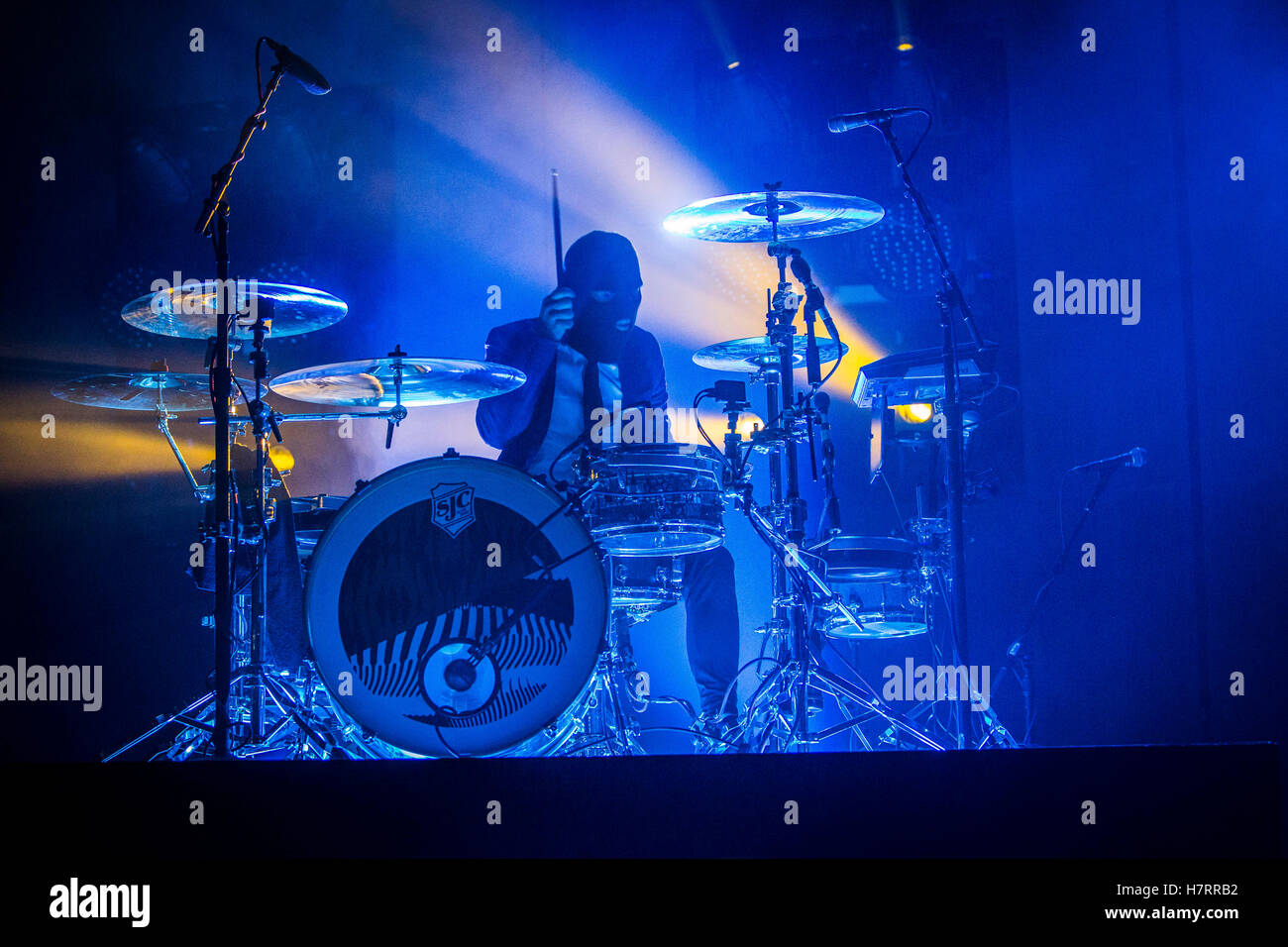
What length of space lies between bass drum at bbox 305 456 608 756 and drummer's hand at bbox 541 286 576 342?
2.99ft

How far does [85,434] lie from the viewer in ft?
15.7

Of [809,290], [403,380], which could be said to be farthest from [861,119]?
[403,380]

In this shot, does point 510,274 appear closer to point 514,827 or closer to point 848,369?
point 848,369

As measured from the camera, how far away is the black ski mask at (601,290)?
4148 millimetres

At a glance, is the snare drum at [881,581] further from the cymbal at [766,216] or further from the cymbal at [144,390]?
the cymbal at [144,390]

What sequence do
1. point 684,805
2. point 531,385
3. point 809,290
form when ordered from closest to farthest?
point 684,805 < point 809,290 < point 531,385

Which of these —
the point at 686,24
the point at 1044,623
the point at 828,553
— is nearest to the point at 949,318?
the point at 828,553

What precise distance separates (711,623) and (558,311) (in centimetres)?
129

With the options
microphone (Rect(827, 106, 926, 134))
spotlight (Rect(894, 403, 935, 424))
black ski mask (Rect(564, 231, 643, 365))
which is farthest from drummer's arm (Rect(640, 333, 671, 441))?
microphone (Rect(827, 106, 926, 134))

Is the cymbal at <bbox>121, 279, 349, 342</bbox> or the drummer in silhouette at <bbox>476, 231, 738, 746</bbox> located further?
the drummer in silhouette at <bbox>476, 231, 738, 746</bbox>

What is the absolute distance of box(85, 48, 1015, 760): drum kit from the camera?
2.96 m

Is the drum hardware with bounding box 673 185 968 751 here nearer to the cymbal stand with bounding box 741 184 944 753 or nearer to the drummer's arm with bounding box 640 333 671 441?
the cymbal stand with bounding box 741 184 944 753

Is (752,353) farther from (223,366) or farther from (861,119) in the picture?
(223,366)

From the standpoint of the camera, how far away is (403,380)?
12.7 feet
